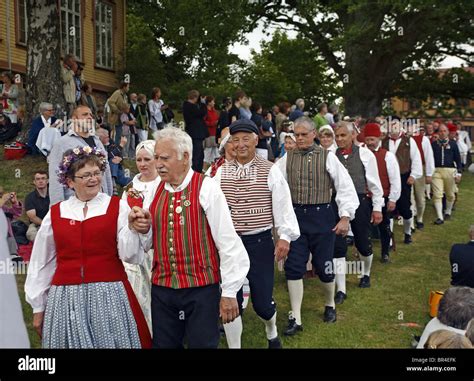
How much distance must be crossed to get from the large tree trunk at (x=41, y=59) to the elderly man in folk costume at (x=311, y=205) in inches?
299

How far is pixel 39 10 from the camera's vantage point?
12.0m

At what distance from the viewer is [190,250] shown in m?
3.56

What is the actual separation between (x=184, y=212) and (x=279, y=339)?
2.38 meters

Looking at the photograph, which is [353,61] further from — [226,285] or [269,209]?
[226,285]

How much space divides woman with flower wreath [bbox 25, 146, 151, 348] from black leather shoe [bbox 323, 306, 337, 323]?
2.86m

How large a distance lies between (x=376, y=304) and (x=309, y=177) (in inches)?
76.4

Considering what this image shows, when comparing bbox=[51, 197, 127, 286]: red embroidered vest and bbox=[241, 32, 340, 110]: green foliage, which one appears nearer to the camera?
bbox=[51, 197, 127, 286]: red embroidered vest

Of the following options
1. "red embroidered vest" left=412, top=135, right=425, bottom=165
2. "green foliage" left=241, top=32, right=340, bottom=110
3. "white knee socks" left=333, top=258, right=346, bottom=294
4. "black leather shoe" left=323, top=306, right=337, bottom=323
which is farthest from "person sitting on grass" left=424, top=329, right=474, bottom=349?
"green foliage" left=241, top=32, right=340, bottom=110

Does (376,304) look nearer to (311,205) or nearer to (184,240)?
(311,205)

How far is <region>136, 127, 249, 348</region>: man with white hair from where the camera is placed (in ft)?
11.6

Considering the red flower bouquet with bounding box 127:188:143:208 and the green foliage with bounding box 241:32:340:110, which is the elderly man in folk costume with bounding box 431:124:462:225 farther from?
the green foliage with bounding box 241:32:340:110

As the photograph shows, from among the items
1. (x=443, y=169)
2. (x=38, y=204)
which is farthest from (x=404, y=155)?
(x=38, y=204)
